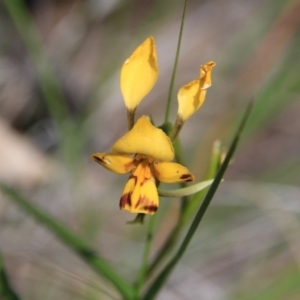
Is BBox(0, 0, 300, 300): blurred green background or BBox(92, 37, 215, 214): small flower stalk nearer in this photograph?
BBox(92, 37, 215, 214): small flower stalk

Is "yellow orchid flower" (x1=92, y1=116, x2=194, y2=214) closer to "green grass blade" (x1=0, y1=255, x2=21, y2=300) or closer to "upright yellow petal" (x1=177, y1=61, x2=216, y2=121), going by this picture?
"upright yellow petal" (x1=177, y1=61, x2=216, y2=121)

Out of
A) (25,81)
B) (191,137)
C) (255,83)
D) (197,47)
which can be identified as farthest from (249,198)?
(25,81)

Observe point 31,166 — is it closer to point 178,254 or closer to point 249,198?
point 249,198

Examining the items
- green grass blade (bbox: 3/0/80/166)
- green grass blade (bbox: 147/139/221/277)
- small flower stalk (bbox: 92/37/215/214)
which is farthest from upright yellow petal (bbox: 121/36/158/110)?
green grass blade (bbox: 3/0/80/166)

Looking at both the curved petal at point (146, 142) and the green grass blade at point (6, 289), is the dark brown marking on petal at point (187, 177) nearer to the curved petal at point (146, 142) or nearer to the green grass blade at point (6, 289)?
the curved petal at point (146, 142)

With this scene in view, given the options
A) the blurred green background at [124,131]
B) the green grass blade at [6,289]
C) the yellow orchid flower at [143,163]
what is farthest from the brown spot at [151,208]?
the blurred green background at [124,131]

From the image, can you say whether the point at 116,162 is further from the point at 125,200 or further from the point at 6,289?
the point at 6,289

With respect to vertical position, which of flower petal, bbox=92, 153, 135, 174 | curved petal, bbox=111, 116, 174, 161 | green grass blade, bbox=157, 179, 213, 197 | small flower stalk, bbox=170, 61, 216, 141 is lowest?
green grass blade, bbox=157, 179, 213, 197
